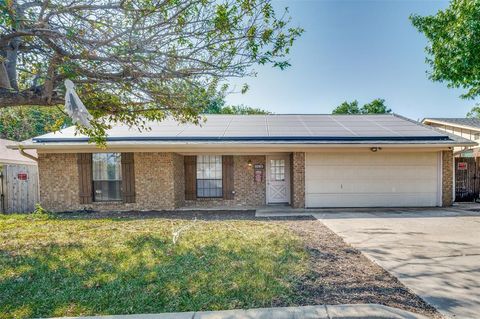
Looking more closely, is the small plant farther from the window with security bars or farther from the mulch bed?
the mulch bed

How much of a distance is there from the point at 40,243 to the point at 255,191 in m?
7.68

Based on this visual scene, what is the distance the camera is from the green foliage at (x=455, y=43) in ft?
19.1

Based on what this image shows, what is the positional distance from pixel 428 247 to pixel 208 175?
8247mm

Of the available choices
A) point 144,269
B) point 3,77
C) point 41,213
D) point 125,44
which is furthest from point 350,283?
point 41,213

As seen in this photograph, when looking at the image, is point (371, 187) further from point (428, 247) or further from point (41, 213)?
point (41, 213)

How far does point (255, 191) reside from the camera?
11.8 metres

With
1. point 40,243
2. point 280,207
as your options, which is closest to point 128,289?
point 40,243

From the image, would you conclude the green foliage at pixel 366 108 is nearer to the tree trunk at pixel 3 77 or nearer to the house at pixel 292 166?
the house at pixel 292 166

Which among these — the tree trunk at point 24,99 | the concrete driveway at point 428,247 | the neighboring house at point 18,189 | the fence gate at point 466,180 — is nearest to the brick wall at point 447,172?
the concrete driveway at point 428,247

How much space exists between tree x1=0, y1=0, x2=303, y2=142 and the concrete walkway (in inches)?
149

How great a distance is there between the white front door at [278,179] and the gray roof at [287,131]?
132 centimetres

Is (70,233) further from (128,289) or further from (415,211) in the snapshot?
(415,211)

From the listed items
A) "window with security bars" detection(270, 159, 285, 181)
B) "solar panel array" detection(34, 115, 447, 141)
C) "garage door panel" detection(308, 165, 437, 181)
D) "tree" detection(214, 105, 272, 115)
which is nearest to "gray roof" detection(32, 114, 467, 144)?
"solar panel array" detection(34, 115, 447, 141)

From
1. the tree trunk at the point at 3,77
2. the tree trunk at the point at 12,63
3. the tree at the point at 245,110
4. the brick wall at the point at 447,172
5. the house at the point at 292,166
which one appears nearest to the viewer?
the tree trunk at the point at 3,77
